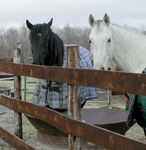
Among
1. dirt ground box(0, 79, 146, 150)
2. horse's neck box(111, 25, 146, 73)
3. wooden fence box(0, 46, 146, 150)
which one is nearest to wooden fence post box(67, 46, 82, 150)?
wooden fence box(0, 46, 146, 150)

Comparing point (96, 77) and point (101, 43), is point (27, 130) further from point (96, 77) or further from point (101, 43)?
point (96, 77)

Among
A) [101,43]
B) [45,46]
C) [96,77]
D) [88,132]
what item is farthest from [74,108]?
[45,46]

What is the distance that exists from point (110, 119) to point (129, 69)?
35.6 inches

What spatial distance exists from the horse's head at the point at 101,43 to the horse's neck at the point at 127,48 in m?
0.13

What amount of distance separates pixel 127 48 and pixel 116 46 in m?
0.15

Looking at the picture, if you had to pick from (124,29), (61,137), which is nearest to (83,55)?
(124,29)

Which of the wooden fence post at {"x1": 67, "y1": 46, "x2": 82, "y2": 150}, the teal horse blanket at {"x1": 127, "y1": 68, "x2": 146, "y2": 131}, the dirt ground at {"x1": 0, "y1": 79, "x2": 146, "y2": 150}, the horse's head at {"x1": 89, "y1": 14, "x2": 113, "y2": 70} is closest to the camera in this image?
the teal horse blanket at {"x1": 127, "y1": 68, "x2": 146, "y2": 131}

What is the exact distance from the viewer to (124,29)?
3.48m

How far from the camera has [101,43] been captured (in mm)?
3131

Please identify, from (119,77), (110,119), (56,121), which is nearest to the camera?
(119,77)

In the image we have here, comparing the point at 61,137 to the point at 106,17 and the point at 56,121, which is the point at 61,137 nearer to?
the point at 56,121

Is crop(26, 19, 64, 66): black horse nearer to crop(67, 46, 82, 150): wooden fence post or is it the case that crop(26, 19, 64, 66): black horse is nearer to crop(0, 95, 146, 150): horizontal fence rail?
crop(0, 95, 146, 150): horizontal fence rail

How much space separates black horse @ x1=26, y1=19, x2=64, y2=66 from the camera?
3.45 meters

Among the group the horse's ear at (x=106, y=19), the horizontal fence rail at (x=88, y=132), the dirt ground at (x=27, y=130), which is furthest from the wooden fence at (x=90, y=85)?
the horse's ear at (x=106, y=19)
